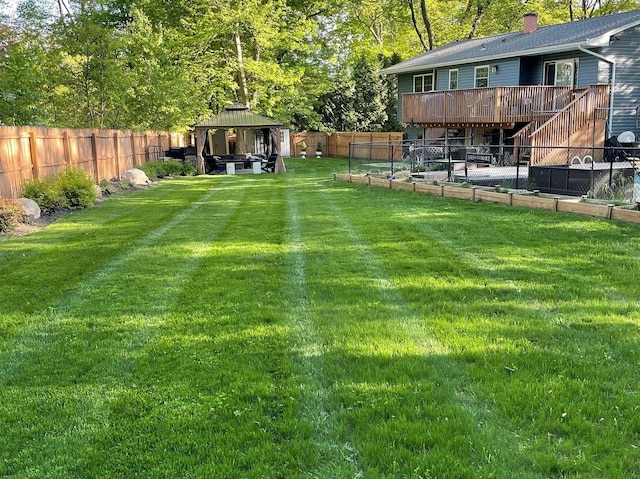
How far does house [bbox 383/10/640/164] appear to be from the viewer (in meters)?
16.8

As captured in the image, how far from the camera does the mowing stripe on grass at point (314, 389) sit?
280cm

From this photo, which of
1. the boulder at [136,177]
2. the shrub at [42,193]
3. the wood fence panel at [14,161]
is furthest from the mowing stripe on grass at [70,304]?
the boulder at [136,177]

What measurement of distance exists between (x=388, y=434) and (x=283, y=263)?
3917mm

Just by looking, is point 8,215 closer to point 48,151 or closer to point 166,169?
point 48,151

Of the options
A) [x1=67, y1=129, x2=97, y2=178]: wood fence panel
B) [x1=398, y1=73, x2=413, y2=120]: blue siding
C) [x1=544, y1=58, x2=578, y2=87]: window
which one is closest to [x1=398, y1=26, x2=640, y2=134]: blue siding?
[x1=544, y1=58, x2=578, y2=87]: window

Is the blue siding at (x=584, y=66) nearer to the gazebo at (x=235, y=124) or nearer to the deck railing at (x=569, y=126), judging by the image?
the deck railing at (x=569, y=126)

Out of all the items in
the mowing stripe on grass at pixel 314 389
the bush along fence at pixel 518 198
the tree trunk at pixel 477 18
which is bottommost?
the mowing stripe on grass at pixel 314 389

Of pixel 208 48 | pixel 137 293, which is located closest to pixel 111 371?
pixel 137 293

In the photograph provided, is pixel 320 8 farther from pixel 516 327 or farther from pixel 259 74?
pixel 516 327

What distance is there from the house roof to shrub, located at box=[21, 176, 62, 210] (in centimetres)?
1588

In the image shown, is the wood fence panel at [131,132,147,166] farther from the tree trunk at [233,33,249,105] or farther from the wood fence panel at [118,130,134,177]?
the tree trunk at [233,33,249,105]

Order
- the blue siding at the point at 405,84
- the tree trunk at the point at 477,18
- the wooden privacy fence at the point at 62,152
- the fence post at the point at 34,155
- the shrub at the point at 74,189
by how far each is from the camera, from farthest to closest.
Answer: the tree trunk at the point at 477,18 → the blue siding at the point at 405,84 → the shrub at the point at 74,189 → the fence post at the point at 34,155 → the wooden privacy fence at the point at 62,152

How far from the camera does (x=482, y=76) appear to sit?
22953 millimetres

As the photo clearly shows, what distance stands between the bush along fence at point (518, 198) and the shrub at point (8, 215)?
27.3 ft
